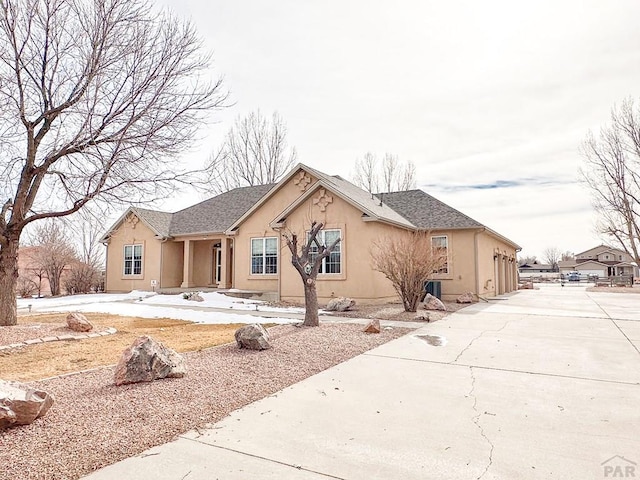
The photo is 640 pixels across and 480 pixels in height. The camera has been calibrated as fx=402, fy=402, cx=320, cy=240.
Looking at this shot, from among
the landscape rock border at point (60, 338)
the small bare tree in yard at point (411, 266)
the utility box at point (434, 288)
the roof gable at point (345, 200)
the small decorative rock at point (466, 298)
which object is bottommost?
the landscape rock border at point (60, 338)

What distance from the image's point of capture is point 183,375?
222 inches

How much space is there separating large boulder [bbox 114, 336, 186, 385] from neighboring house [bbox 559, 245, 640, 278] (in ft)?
252

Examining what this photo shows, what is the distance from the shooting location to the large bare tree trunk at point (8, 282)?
946cm

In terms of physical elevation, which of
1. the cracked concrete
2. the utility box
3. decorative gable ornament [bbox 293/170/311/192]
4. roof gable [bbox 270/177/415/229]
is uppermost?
decorative gable ornament [bbox 293/170/311/192]

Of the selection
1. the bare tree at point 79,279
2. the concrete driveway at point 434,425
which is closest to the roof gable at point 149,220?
the bare tree at point 79,279

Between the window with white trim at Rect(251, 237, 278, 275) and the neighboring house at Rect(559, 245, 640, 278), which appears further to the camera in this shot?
the neighboring house at Rect(559, 245, 640, 278)

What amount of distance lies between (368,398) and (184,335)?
591 cm

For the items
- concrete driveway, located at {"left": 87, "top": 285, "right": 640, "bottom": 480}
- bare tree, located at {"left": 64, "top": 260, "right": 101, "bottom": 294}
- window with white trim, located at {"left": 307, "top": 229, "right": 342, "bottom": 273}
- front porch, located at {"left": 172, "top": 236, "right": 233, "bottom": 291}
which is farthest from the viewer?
bare tree, located at {"left": 64, "top": 260, "right": 101, "bottom": 294}

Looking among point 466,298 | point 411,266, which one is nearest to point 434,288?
point 466,298

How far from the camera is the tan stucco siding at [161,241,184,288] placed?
2244 cm

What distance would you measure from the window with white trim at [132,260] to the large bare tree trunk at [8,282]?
44.6 feet

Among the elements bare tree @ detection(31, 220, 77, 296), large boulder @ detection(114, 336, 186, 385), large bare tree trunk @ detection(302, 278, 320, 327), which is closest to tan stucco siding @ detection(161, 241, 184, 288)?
bare tree @ detection(31, 220, 77, 296)

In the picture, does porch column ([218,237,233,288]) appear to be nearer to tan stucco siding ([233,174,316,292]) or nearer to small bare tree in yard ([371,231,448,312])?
tan stucco siding ([233,174,316,292])

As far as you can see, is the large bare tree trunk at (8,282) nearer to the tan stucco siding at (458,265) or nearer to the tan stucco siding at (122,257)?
the tan stucco siding at (122,257)
